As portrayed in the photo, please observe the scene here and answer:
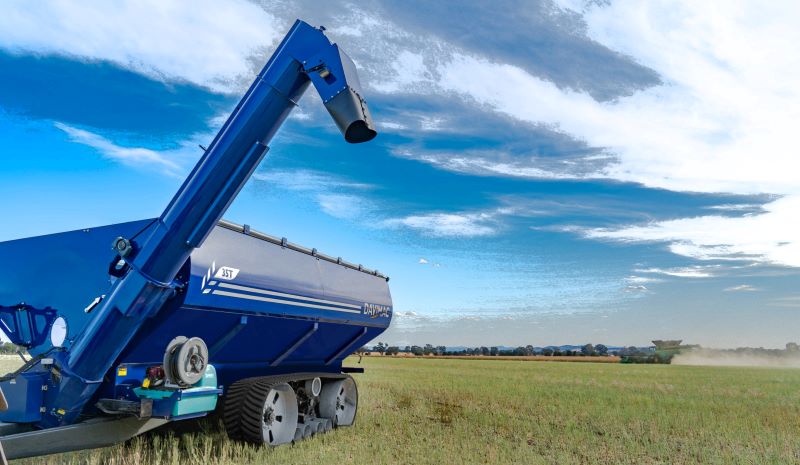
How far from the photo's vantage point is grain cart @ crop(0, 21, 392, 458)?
5.75 metres

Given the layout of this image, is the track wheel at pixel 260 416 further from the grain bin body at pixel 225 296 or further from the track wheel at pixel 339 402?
the track wheel at pixel 339 402

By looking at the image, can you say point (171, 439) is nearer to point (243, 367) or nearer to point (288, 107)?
point (243, 367)

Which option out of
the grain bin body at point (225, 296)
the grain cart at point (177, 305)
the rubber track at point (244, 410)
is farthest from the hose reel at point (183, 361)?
the rubber track at point (244, 410)

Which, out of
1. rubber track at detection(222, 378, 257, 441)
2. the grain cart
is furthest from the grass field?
the grain cart

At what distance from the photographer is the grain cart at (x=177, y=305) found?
5754mm

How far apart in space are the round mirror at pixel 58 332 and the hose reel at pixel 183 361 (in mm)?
1238

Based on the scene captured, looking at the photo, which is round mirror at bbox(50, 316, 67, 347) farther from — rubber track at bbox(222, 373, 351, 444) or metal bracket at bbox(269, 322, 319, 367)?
metal bracket at bbox(269, 322, 319, 367)

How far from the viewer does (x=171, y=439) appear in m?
8.77

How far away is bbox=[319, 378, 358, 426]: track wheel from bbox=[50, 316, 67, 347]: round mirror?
5.25 m

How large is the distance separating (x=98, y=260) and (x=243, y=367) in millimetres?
2940

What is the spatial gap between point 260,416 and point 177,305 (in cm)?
227

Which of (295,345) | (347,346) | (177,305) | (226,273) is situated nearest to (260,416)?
(295,345)

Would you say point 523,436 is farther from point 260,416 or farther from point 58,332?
point 58,332

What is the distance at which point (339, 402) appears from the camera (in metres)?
11.4
